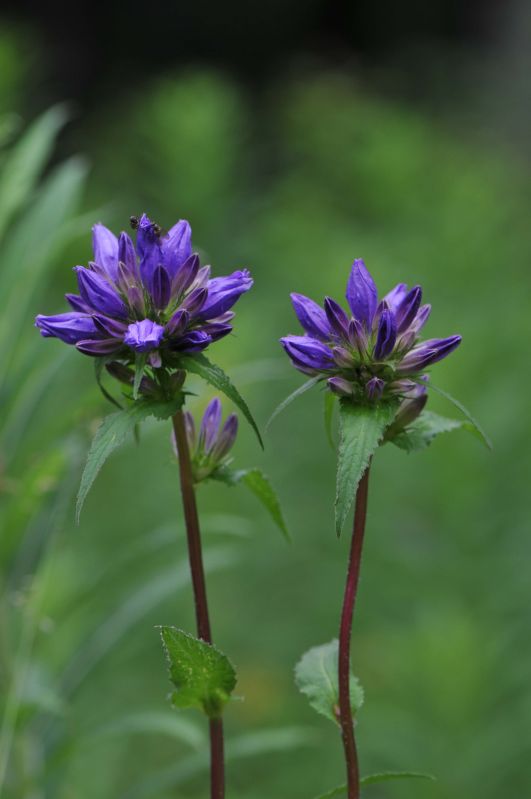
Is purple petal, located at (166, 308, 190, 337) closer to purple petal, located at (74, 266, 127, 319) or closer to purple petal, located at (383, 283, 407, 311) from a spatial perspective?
purple petal, located at (74, 266, 127, 319)

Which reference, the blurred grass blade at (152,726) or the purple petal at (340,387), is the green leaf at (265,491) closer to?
the purple petal at (340,387)

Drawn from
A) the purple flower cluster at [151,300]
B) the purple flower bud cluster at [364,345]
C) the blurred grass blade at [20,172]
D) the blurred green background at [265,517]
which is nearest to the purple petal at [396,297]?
the purple flower bud cluster at [364,345]

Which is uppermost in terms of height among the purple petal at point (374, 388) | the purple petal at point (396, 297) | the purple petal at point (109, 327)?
the purple petal at point (396, 297)

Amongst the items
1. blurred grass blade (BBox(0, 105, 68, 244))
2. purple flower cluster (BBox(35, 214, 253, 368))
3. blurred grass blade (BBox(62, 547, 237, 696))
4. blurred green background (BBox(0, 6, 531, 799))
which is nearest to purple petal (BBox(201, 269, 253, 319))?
purple flower cluster (BBox(35, 214, 253, 368))

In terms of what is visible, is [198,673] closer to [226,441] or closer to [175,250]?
[226,441]

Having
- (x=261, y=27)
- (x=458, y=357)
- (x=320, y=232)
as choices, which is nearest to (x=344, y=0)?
(x=261, y=27)

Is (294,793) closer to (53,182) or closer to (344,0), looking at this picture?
(53,182)

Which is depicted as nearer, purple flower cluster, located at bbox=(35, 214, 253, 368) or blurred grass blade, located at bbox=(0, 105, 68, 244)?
purple flower cluster, located at bbox=(35, 214, 253, 368)
